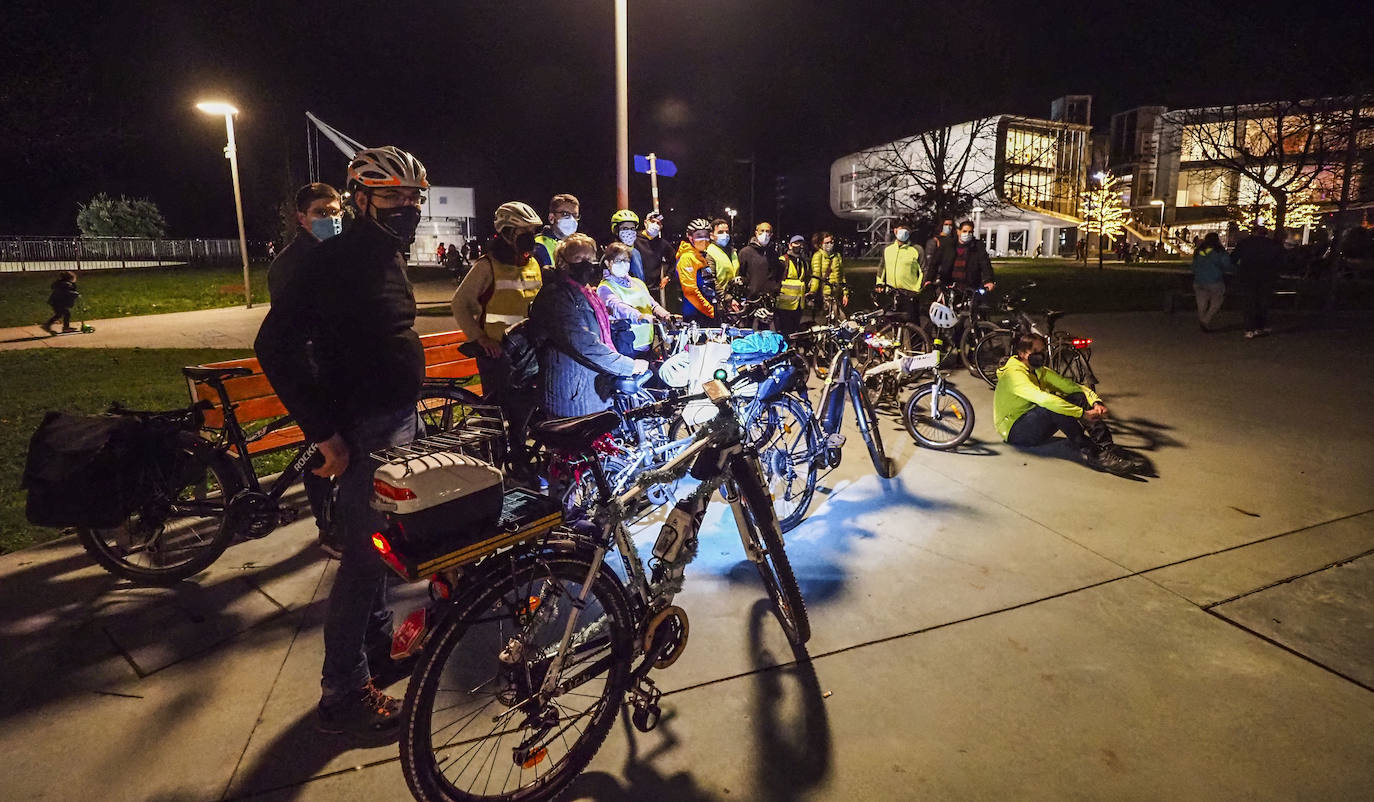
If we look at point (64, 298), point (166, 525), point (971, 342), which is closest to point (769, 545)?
point (166, 525)

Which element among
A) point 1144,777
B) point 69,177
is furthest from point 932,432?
point 69,177

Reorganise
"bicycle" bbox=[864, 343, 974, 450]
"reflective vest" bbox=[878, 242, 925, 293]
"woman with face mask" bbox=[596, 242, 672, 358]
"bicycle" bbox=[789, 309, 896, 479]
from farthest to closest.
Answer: "reflective vest" bbox=[878, 242, 925, 293] < "bicycle" bbox=[864, 343, 974, 450] < "woman with face mask" bbox=[596, 242, 672, 358] < "bicycle" bbox=[789, 309, 896, 479]

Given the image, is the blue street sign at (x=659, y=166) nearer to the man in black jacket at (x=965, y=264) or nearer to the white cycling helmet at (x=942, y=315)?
the white cycling helmet at (x=942, y=315)

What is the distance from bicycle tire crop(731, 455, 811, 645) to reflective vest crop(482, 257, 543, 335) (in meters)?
2.79

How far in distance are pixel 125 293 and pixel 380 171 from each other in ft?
95.7

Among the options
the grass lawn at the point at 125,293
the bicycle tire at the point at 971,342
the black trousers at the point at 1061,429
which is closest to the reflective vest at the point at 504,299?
the black trousers at the point at 1061,429

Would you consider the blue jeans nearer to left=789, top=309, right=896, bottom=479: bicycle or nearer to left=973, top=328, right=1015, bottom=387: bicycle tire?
left=789, top=309, right=896, bottom=479: bicycle

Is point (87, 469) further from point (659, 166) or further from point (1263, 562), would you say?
point (659, 166)

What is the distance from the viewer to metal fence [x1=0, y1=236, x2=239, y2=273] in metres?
35.1

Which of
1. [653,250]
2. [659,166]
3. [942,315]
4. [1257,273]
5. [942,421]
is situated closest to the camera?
[942,421]

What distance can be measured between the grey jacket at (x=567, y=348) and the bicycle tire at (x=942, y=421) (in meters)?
3.33

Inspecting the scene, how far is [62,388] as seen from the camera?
9664mm

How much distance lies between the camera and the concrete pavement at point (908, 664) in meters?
2.79

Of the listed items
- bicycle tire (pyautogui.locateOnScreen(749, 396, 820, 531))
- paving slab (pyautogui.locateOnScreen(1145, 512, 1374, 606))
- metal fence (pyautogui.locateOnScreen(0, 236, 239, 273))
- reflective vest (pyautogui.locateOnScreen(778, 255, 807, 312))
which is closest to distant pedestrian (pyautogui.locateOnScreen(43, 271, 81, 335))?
reflective vest (pyautogui.locateOnScreen(778, 255, 807, 312))
